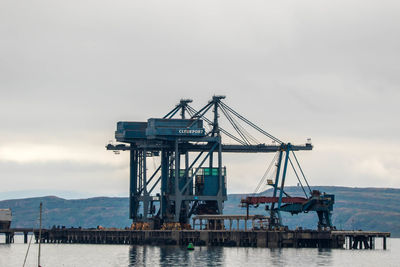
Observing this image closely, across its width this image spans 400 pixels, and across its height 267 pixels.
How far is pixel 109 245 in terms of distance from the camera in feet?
616

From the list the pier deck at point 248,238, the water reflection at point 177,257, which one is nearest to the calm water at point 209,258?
the water reflection at point 177,257

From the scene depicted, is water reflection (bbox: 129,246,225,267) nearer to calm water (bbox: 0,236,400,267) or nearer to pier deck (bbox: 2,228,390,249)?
calm water (bbox: 0,236,400,267)

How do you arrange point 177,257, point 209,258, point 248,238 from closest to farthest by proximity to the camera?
1. point 209,258
2. point 177,257
3. point 248,238

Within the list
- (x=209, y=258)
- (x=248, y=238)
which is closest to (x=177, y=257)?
(x=209, y=258)

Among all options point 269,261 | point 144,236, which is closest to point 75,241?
point 144,236


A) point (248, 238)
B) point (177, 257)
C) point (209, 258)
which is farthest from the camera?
point (248, 238)

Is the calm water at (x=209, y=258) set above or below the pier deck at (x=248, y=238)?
below

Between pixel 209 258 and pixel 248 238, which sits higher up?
pixel 248 238

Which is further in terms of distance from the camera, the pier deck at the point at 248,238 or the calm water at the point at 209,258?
the pier deck at the point at 248,238

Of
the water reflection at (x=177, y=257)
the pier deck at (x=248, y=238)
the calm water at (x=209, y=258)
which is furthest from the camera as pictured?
the pier deck at (x=248, y=238)

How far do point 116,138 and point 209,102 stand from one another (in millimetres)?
21172

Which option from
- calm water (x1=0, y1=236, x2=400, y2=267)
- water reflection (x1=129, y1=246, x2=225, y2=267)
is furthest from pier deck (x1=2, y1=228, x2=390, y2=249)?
water reflection (x1=129, y1=246, x2=225, y2=267)

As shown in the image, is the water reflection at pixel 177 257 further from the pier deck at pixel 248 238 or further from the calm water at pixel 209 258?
the pier deck at pixel 248 238

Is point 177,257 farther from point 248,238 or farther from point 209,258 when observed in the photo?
point 248,238
